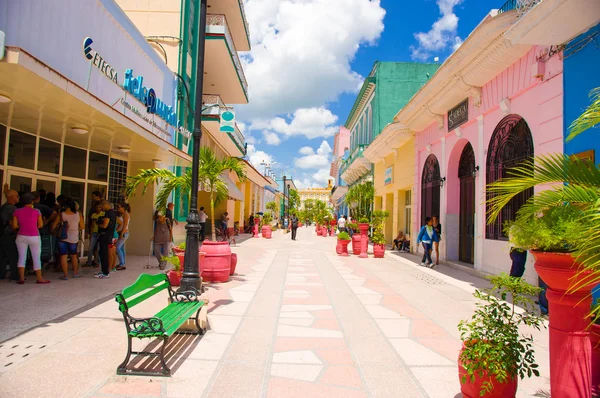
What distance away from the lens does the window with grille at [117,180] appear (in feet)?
39.0

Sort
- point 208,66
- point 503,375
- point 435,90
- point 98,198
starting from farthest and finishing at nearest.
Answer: point 208,66 < point 435,90 < point 98,198 < point 503,375

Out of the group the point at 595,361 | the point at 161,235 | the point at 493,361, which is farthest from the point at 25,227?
the point at 595,361

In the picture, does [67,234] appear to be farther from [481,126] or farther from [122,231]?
[481,126]

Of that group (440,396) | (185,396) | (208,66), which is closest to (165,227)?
(185,396)

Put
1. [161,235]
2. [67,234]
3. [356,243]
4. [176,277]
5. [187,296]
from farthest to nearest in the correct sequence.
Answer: [356,243], [161,235], [67,234], [176,277], [187,296]

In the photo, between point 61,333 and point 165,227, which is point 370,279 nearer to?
point 165,227

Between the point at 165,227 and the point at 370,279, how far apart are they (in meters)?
5.23

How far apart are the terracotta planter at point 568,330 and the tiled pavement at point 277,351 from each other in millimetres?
956

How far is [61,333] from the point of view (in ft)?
15.3

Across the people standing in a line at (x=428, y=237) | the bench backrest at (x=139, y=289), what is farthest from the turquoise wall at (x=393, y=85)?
the bench backrest at (x=139, y=289)

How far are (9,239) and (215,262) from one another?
382cm

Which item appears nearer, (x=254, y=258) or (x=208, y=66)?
(x=254, y=258)

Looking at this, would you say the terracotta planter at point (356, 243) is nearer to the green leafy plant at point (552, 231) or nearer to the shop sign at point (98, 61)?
the shop sign at point (98, 61)

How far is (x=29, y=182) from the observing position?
28.7 ft
